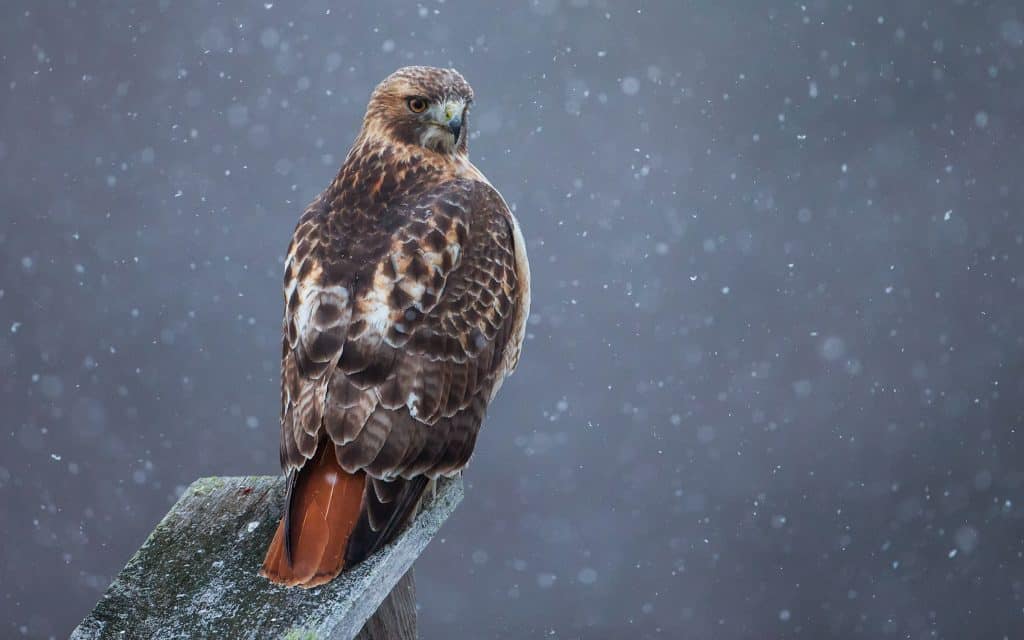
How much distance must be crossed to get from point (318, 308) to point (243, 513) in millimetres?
389

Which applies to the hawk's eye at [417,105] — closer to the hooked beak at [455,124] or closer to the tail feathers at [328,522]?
the hooked beak at [455,124]

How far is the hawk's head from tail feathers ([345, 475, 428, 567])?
2.70 ft

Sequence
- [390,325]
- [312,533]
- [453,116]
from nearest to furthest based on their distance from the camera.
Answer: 1. [312,533]
2. [390,325]
3. [453,116]

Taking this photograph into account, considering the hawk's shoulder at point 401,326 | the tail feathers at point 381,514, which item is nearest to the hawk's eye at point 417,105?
the hawk's shoulder at point 401,326

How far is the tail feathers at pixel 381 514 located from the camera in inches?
66.2

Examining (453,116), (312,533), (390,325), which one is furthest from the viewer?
(453,116)

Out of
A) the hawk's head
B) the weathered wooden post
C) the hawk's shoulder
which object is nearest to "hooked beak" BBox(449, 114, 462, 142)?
the hawk's head

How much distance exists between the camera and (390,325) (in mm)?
1922

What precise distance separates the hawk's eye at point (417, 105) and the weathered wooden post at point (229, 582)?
0.86 metres

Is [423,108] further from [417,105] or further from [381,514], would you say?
[381,514]

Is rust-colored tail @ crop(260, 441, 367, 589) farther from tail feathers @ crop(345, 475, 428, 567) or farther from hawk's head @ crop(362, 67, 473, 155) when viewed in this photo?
hawk's head @ crop(362, 67, 473, 155)

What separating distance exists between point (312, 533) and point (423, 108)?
1.04 m

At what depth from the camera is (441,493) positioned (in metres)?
2.00

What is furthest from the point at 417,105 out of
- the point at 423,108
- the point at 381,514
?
the point at 381,514
